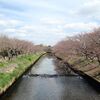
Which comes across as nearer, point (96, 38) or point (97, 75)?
point (97, 75)

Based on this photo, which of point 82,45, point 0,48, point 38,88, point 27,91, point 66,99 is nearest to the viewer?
point 66,99

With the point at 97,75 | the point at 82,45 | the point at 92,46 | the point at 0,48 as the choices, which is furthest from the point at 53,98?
the point at 0,48

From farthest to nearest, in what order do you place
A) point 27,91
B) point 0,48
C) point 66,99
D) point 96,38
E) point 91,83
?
point 0,48, point 96,38, point 91,83, point 27,91, point 66,99

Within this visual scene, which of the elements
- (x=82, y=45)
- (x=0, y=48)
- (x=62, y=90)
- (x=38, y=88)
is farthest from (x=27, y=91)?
(x=0, y=48)

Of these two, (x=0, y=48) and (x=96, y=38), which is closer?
(x=96, y=38)

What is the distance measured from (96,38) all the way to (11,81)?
14.4m

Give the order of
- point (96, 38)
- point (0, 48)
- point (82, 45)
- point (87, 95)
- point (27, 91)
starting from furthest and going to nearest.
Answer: point (0, 48)
point (82, 45)
point (96, 38)
point (27, 91)
point (87, 95)

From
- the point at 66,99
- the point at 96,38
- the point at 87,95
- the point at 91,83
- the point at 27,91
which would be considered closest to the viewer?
the point at 66,99

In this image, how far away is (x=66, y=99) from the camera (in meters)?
24.6

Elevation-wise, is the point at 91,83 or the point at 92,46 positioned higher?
the point at 92,46

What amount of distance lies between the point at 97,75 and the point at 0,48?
35.2 metres

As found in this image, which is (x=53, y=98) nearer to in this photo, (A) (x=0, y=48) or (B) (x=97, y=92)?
(B) (x=97, y=92)

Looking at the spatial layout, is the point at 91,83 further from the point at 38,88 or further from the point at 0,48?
the point at 0,48

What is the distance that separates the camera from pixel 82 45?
49.7 m
